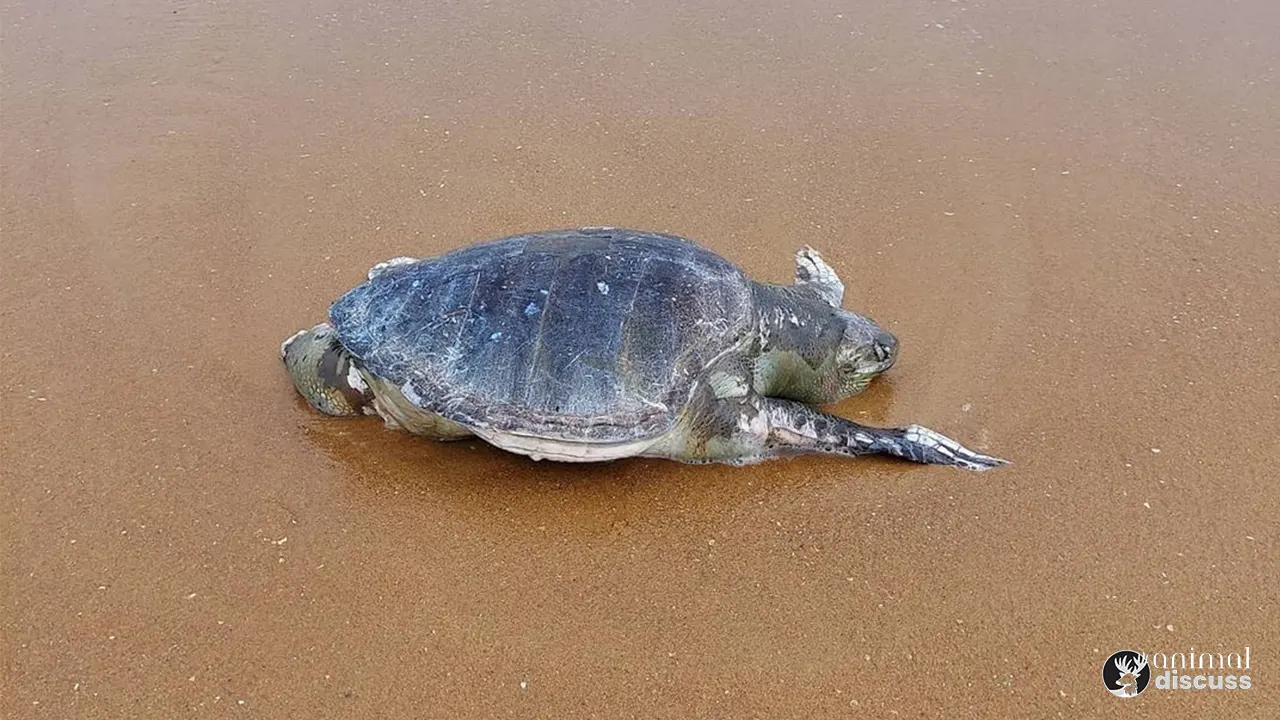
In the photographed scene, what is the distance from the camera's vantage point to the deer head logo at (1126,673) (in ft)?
9.75

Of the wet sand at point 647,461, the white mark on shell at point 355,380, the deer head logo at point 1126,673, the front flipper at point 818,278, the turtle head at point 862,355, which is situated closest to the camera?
the deer head logo at point 1126,673

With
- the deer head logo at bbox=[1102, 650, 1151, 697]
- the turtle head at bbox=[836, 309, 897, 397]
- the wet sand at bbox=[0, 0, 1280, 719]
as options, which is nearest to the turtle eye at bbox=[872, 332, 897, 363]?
the turtle head at bbox=[836, 309, 897, 397]

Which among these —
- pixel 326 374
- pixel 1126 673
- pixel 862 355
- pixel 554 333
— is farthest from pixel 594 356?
pixel 1126 673

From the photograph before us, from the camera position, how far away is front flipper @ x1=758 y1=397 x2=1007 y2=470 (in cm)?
374

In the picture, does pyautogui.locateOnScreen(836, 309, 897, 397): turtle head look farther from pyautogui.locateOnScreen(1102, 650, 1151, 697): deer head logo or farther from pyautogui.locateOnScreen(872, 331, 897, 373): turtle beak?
pyautogui.locateOnScreen(1102, 650, 1151, 697): deer head logo

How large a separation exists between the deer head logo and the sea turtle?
2.96ft

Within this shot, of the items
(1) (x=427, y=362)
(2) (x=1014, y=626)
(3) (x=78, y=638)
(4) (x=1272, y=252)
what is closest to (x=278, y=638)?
(3) (x=78, y=638)

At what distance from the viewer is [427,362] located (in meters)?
3.61

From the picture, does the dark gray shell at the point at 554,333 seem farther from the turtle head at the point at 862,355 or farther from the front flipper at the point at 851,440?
the turtle head at the point at 862,355

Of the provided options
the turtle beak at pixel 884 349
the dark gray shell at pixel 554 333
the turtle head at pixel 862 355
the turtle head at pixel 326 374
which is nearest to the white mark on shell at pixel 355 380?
the turtle head at pixel 326 374

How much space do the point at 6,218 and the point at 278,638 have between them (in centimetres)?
347

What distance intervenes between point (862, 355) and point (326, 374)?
2299 millimetres

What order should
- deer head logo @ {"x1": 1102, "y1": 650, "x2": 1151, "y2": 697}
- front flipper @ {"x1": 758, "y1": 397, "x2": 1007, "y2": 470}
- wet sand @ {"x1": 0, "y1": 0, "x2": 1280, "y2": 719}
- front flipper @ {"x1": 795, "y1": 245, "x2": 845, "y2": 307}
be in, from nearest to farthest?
deer head logo @ {"x1": 1102, "y1": 650, "x2": 1151, "y2": 697} → wet sand @ {"x1": 0, "y1": 0, "x2": 1280, "y2": 719} → front flipper @ {"x1": 758, "y1": 397, "x2": 1007, "y2": 470} → front flipper @ {"x1": 795, "y1": 245, "x2": 845, "y2": 307}

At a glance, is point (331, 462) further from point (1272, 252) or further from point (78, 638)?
point (1272, 252)
